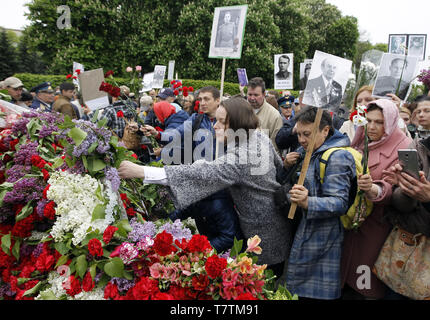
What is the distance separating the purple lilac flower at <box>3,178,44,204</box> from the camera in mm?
1918

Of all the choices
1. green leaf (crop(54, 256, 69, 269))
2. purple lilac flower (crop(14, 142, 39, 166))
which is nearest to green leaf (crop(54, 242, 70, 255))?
green leaf (crop(54, 256, 69, 269))

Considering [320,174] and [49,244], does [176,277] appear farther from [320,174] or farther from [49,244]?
[320,174]

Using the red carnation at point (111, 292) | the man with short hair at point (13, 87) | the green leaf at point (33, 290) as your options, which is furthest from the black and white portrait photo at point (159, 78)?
the red carnation at point (111, 292)

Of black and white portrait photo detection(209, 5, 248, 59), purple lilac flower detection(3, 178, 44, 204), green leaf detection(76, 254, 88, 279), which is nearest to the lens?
green leaf detection(76, 254, 88, 279)

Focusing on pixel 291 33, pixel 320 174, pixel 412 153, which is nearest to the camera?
pixel 412 153

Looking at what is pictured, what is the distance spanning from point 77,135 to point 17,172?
73 cm

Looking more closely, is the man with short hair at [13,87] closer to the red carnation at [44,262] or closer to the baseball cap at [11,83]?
the baseball cap at [11,83]

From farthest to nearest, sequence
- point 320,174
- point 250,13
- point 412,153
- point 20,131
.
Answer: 1. point 250,13
2. point 20,131
3. point 320,174
4. point 412,153

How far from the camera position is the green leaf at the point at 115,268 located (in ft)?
4.89

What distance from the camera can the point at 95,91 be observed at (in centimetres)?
338

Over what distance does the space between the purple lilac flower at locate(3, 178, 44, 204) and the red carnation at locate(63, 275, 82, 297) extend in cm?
62

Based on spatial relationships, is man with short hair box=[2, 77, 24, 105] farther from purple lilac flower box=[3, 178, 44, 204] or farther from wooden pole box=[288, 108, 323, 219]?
wooden pole box=[288, 108, 323, 219]
